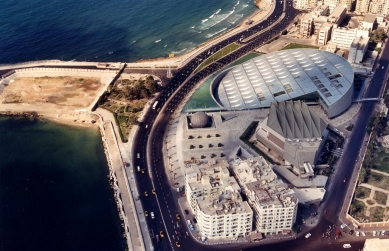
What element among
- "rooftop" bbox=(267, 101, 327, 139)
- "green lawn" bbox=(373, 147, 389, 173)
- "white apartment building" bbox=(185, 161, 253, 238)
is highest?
"rooftop" bbox=(267, 101, 327, 139)

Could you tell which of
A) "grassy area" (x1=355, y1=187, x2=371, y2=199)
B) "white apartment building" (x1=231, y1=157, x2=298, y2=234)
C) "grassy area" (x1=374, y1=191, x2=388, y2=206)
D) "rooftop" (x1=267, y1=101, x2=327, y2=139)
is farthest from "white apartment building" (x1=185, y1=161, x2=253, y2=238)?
"grassy area" (x1=374, y1=191, x2=388, y2=206)

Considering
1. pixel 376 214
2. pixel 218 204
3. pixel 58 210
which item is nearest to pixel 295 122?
pixel 376 214

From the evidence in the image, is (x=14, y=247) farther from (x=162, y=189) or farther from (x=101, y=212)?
(x=162, y=189)

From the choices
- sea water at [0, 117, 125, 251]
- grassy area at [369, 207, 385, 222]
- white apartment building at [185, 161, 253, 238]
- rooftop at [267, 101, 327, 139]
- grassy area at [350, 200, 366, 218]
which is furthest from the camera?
rooftop at [267, 101, 327, 139]

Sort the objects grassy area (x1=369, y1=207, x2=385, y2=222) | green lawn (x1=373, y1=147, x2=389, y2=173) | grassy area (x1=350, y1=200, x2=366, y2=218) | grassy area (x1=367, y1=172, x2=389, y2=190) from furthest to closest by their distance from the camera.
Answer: green lawn (x1=373, y1=147, x2=389, y2=173), grassy area (x1=367, y1=172, x2=389, y2=190), grassy area (x1=350, y1=200, x2=366, y2=218), grassy area (x1=369, y1=207, x2=385, y2=222)

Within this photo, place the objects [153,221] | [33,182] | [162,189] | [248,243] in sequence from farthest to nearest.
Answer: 1. [33,182]
2. [162,189]
3. [153,221]
4. [248,243]

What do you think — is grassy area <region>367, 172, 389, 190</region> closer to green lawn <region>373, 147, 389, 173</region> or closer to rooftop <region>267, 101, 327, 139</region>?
green lawn <region>373, 147, 389, 173</region>

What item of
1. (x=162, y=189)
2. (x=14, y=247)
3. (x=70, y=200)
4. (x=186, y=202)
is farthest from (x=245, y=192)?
(x=14, y=247)
